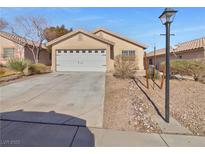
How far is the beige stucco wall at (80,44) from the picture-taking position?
19.2 metres

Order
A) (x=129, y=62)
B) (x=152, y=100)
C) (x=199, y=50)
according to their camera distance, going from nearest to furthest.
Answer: (x=152, y=100) → (x=129, y=62) → (x=199, y=50)

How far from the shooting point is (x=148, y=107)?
678cm

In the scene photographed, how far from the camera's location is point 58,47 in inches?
769

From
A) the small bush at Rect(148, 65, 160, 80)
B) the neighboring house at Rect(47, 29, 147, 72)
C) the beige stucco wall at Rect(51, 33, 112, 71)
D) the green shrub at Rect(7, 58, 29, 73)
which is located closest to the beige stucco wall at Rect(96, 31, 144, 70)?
the neighboring house at Rect(47, 29, 147, 72)

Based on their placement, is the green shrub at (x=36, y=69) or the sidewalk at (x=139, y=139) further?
the green shrub at (x=36, y=69)

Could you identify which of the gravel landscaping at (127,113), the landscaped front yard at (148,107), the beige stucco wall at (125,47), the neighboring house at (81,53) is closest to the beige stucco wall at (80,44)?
the neighboring house at (81,53)

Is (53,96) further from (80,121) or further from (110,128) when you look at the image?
(110,128)

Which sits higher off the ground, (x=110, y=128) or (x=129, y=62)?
(x=129, y=62)

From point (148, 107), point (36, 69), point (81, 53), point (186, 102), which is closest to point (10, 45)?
point (36, 69)

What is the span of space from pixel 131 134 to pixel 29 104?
158 inches

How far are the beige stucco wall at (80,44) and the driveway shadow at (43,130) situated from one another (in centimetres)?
1378

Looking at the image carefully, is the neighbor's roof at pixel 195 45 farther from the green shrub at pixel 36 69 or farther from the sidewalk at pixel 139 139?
the sidewalk at pixel 139 139

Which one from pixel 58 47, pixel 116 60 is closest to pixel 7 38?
pixel 58 47

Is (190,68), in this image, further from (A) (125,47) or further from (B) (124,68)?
(A) (125,47)
